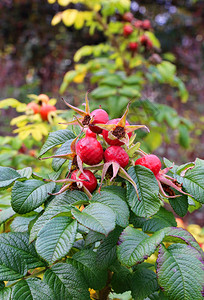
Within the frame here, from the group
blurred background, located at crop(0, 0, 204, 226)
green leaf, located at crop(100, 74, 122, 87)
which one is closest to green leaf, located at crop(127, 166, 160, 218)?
green leaf, located at crop(100, 74, 122, 87)

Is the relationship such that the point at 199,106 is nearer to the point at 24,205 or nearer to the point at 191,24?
the point at 191,24

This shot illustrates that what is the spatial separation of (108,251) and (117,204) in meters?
0.10

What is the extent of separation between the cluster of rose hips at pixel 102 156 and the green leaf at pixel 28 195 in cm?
4

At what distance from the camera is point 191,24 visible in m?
3.86

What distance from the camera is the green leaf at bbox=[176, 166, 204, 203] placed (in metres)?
0.57

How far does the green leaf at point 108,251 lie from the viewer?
1.74ft

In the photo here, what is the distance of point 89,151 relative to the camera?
21.7 inches

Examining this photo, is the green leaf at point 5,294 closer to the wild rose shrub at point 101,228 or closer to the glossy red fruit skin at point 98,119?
the wild rose shrub at point 101,228

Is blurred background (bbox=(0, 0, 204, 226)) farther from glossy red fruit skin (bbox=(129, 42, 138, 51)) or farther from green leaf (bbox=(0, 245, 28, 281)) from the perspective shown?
green leaf (bbox=(0, 245, 28, 281))

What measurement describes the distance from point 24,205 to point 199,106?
12.2 ft

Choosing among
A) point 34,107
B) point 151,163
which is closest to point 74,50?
point 34,107

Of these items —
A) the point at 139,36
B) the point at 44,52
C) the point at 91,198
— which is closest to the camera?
the point at 91,198

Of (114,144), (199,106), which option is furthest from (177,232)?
(199,106)

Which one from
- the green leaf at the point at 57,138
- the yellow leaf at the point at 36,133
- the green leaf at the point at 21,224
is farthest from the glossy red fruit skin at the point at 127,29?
the green leaf at the point at 21,224
